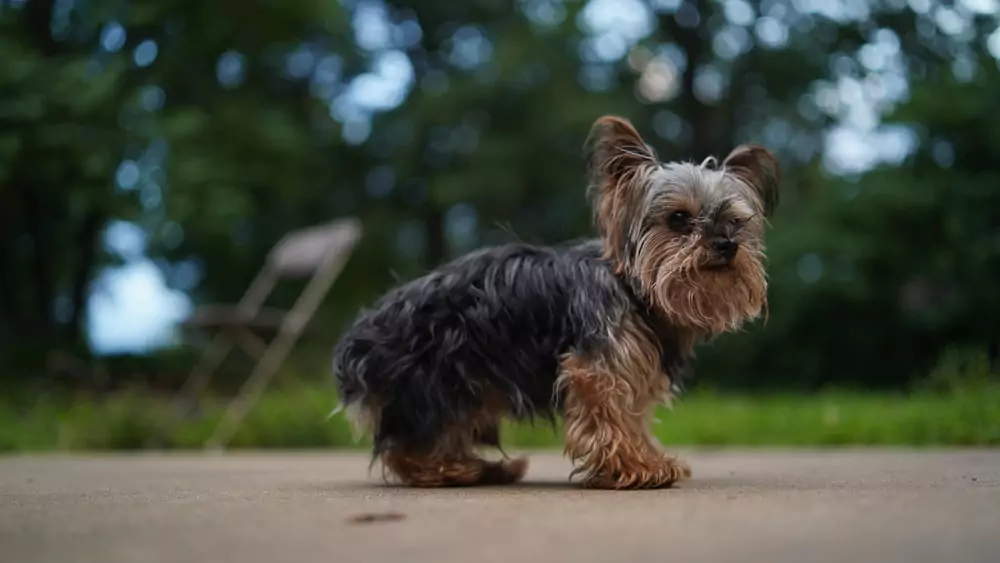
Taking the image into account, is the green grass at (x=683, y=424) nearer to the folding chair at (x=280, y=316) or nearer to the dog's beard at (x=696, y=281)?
the folding chair at (x=280, y=316)

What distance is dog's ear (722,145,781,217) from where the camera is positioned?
4.70m

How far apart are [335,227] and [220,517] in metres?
6.43

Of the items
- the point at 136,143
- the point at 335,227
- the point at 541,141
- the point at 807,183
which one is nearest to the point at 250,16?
the point at 136,143

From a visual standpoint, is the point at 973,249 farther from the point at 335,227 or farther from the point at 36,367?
the point at 36,367

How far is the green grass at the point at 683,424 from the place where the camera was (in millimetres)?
7824

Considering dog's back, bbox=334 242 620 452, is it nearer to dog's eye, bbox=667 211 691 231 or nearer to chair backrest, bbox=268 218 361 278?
dog's eye, bbox=667 211 691 231

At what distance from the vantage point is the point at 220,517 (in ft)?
10.2

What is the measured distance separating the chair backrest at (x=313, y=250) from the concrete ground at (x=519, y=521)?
4335 mm

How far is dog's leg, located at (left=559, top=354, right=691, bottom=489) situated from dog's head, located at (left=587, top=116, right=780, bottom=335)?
368 mm

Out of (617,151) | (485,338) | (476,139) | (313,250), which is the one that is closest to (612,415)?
(485,338)

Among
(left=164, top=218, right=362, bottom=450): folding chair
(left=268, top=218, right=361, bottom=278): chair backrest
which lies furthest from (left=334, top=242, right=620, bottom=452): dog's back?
(left=268, top=218, right=361, bottom=278): chair backrest

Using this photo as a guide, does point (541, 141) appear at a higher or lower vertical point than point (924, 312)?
higher

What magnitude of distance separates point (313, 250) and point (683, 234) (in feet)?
17.8

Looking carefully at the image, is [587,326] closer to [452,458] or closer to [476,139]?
[452,458]
